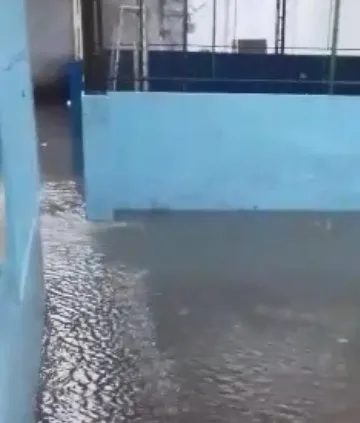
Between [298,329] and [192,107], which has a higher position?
[192,107]

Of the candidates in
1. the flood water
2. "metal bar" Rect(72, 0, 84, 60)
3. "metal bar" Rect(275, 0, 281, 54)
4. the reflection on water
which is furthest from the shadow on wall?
the reflection on water

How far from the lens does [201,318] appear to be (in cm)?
372

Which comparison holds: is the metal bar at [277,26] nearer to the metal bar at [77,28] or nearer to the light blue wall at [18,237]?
the metal bar at [77,28]

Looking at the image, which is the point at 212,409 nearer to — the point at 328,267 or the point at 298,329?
the point at 298,329

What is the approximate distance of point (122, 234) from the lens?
4812mm

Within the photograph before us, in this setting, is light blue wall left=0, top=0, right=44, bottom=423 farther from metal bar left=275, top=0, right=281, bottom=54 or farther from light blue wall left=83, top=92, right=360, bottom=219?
metal bar left=275, top=0, right=281, bottom=54

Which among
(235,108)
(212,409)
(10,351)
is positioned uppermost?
(235,108)

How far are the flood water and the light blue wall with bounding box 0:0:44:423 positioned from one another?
25 cm

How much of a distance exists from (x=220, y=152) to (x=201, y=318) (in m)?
1.63

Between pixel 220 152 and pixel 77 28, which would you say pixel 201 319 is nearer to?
pixel 220 152

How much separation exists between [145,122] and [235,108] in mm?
593

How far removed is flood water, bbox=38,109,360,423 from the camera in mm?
3004

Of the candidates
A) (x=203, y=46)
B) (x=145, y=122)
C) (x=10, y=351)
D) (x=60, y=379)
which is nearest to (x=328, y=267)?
(x=145, y=122)

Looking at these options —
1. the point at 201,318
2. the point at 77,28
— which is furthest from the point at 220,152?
the point at 77,28
